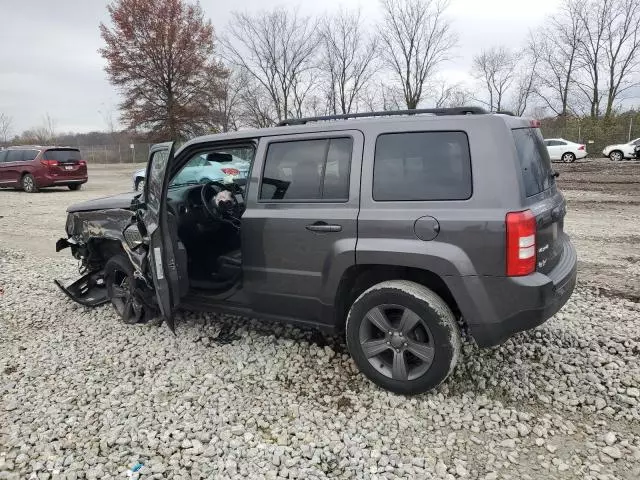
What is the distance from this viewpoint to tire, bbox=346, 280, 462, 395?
2955mm

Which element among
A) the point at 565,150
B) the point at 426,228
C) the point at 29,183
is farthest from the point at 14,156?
the point at 565,150

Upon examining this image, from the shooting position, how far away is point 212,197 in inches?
172

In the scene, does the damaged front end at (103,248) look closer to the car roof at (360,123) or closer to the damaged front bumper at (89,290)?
the damaged front bumper at (89,290)

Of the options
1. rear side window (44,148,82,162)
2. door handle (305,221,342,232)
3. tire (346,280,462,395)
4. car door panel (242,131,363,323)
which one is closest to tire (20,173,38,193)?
rear side window (44,148,82,162)

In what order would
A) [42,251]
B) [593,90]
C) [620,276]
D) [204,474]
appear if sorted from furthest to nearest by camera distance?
[593,90], [42,251], [620,276], [204,474]

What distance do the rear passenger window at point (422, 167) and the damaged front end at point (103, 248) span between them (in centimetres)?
209

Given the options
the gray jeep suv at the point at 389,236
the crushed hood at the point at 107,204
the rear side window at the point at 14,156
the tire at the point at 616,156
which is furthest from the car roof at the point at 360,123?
the tire at the point at 616,156

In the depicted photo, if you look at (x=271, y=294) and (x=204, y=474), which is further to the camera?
(x=271, y=294)

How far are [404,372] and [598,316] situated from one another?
2386mm

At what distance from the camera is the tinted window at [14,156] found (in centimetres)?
1738

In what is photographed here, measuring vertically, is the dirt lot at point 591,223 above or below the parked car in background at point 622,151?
below

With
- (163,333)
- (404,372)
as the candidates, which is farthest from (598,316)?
(163,333)

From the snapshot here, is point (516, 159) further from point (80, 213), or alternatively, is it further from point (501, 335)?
point (80, 213)

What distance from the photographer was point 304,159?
3.43m
